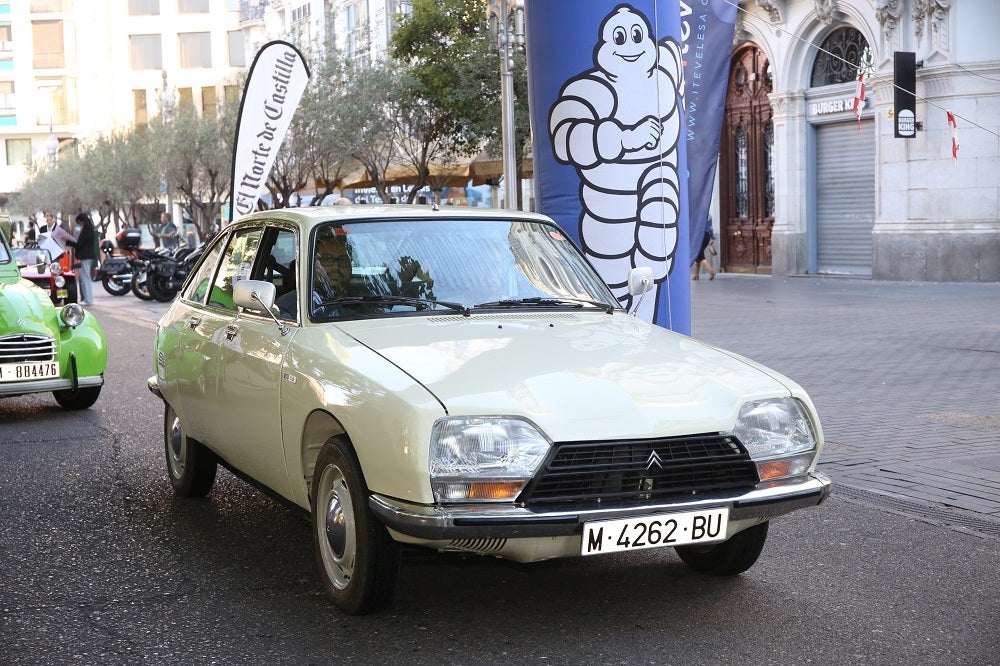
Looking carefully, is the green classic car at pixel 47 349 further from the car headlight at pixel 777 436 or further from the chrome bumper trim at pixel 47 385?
the car headlight at pixel 777 436

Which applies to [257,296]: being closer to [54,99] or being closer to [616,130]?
[616,130]

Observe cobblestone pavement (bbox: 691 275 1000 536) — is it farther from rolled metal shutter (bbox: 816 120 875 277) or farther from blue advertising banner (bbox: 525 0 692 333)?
rolled metal shutter (bbox: 816 120 875 277)

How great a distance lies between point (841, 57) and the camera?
26938 mm

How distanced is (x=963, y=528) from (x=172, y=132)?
1630 inches

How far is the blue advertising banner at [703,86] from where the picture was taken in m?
9.22

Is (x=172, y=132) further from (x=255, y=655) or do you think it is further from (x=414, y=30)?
(x=255, y=655)

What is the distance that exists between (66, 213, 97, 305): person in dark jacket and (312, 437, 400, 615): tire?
23.1 metres

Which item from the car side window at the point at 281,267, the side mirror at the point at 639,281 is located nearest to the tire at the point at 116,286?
the car side window at the point at 281,267

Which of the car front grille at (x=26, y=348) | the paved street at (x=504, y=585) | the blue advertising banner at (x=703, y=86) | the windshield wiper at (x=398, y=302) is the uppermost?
the blue advertising banner at (x=703, y=86)

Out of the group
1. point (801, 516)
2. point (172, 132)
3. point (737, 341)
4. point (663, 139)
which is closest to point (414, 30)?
point (172, 132)

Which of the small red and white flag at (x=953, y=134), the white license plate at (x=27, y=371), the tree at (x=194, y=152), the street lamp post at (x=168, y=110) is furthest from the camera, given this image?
the street lamp post at (x=168, y=110)

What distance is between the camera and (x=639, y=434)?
429cm

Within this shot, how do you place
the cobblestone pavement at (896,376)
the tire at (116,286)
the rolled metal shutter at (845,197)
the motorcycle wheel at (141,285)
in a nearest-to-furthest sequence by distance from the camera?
the cobblestone pavement at (896,376)
the rolled metal shutter at (845,197)
the motorcycle wheel at (141,285)
the tire at (116,286)

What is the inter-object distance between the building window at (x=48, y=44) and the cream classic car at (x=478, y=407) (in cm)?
9439
